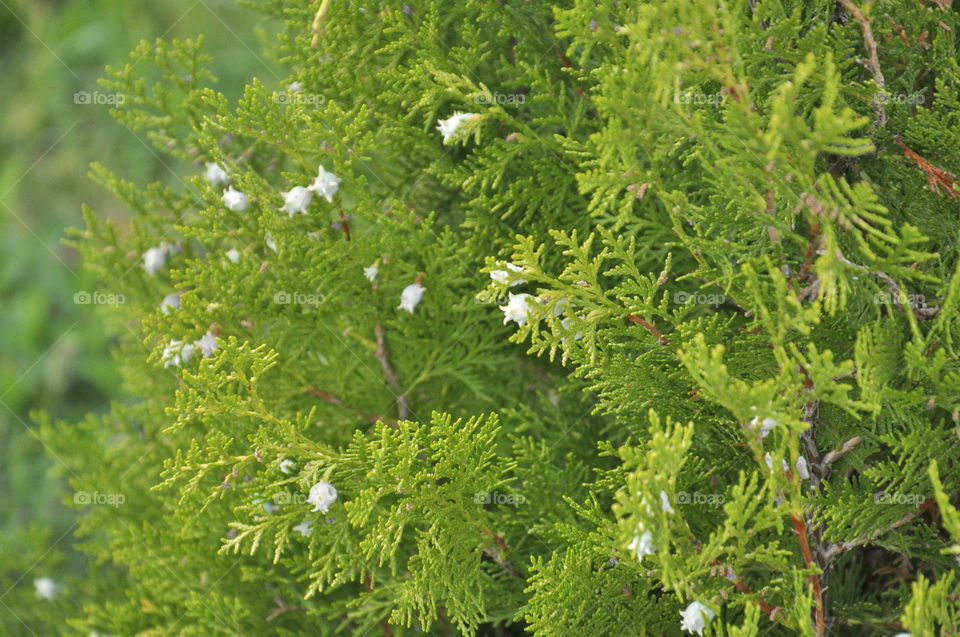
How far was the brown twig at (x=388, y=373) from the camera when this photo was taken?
2.11m

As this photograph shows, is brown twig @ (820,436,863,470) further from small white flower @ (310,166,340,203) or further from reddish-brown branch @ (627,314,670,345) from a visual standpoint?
small white flower @ (310,166,340,203)

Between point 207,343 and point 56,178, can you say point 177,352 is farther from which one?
point 56,178

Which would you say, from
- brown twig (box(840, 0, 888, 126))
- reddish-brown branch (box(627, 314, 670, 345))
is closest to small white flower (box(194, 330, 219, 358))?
reddish-brown branch (box(627, 314, 670, 345))

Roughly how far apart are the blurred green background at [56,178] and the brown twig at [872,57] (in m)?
3.66

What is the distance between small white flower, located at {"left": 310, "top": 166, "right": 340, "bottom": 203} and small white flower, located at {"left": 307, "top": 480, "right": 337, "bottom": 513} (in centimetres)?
61

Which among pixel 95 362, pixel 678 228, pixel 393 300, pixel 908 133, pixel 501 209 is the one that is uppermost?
pixel 908 133

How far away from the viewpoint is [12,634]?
8.81 ft

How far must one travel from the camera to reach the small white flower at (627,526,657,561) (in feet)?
4.36

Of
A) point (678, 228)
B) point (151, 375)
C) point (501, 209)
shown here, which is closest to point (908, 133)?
point (678, 228)

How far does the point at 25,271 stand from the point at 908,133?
16.2ft

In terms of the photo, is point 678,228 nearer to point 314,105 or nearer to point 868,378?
point 868,378

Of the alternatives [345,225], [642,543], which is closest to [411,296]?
[345,225]

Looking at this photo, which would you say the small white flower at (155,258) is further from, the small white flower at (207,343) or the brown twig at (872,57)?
the brown twig at (872,57)

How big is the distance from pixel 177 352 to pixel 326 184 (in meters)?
0.50
